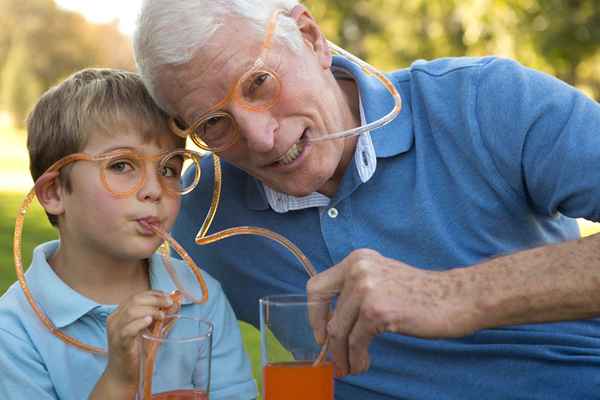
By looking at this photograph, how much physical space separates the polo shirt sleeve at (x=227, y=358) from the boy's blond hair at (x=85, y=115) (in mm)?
559

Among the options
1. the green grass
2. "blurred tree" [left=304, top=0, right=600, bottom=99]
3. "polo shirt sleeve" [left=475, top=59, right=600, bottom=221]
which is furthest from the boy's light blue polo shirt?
"blurred tree" [left=304, top=0, right=600, bottom=99]

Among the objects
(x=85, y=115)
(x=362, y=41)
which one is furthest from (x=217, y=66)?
(x=362, y=41)

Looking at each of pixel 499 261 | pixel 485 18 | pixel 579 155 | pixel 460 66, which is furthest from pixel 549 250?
pixel 485 18

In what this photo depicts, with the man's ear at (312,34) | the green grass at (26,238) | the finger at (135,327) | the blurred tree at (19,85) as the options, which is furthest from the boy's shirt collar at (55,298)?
the blurred tree at (19,85)

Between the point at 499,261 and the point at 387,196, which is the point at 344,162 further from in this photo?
the point at 499,261

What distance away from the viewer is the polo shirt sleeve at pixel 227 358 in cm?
283

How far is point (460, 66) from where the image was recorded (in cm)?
287

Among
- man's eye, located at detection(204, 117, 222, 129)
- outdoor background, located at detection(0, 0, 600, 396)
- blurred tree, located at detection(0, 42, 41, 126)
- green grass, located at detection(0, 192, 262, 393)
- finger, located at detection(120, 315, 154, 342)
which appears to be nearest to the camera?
finger, located at detection(120, 315, 154, 342)

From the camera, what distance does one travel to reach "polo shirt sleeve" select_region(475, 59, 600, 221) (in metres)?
2.48

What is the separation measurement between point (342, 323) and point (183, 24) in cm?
101

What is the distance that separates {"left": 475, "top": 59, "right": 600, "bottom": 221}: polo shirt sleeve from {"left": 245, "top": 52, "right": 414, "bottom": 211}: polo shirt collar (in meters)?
0.26

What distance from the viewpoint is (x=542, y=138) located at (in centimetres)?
256

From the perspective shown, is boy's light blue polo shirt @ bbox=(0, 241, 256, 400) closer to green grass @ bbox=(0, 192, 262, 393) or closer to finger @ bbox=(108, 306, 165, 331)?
finger @ bbox=(108, 306, 165, 331)

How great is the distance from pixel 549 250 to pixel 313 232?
86 centimetres
